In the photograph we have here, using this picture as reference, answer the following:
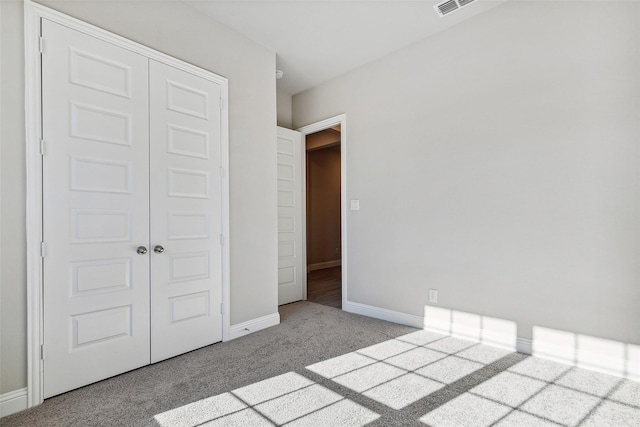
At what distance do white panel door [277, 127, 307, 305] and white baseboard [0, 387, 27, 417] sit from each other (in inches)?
99.0

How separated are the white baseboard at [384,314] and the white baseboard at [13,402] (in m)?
2.80

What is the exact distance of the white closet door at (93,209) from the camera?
1.92 meters

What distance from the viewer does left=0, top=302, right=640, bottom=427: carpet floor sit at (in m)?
1.70

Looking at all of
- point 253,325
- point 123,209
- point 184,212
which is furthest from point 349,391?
point 123,209

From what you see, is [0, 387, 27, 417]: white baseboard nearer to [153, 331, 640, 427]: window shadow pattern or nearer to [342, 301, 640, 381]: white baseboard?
[153, 331, 640, 427]: window shadow pattern

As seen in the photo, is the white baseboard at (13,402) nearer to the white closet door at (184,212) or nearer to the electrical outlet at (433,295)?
the white closet door at (184,212)

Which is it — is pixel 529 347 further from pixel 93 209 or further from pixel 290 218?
pixel 93 209

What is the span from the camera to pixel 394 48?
331cm

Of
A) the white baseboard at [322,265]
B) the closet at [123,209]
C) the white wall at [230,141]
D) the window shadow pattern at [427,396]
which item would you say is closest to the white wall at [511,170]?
the window shadow pattern at [427,396]

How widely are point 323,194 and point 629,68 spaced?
5179mm

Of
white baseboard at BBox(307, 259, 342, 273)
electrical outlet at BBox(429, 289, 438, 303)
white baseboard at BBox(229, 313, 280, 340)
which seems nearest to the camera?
white baseboard at BBox(229, 313, 280, 340)

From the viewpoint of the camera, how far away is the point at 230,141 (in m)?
2.92

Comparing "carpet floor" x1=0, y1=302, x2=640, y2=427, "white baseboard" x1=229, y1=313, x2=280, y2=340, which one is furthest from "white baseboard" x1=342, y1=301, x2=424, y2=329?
"white baseboard" x1=229, y1=313, x2=280, y2=340

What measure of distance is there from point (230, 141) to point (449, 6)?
87.2 inches
